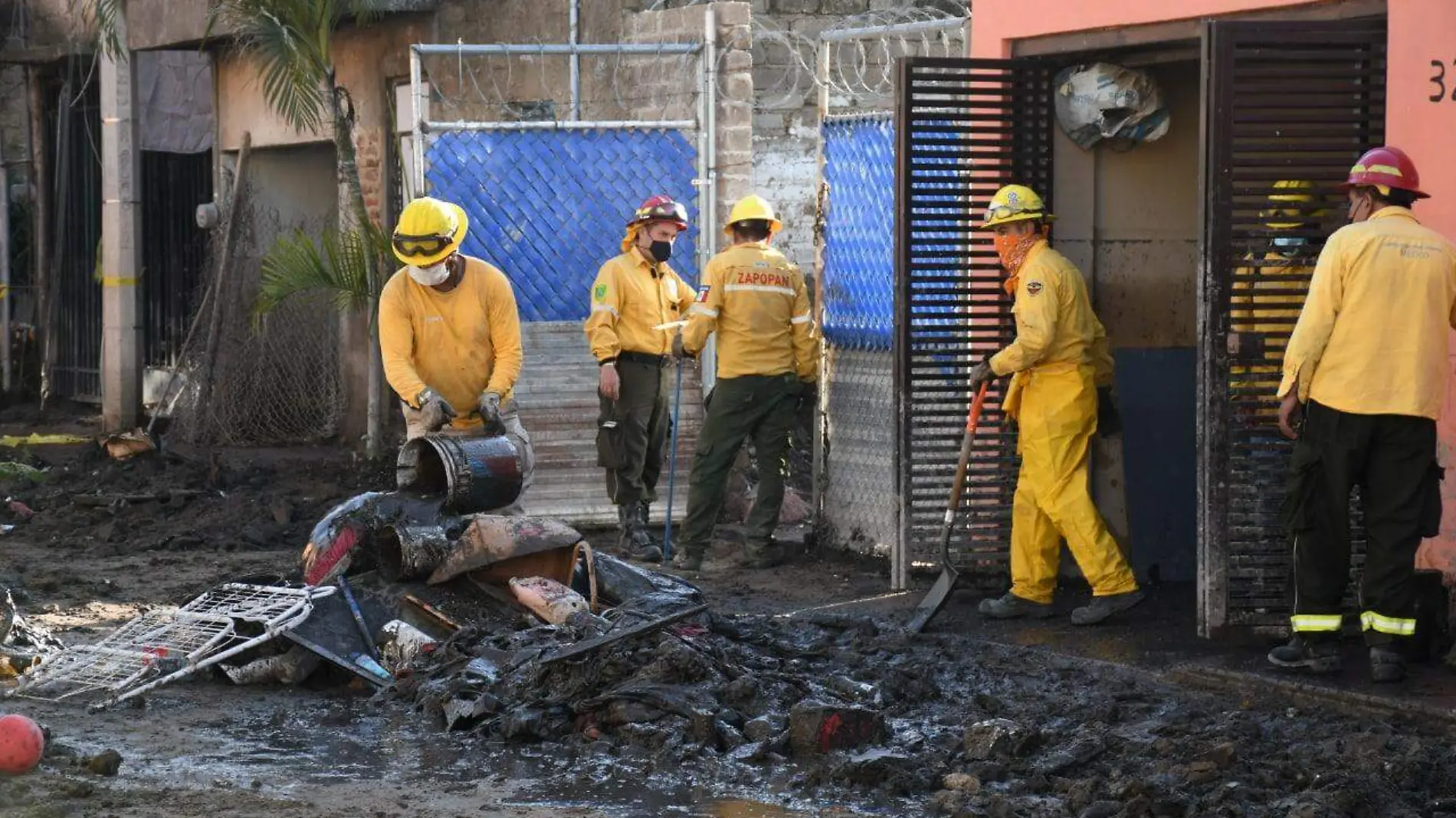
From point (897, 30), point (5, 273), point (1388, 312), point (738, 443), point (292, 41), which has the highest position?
point (292, 41)

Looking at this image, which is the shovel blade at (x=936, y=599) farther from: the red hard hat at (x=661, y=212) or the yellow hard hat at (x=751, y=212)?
the red hard hat at (x=661, y=212)

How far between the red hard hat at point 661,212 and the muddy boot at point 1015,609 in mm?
3243

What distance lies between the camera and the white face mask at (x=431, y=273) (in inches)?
380

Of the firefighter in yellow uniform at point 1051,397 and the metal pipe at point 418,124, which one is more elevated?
the metal pipe at point 418,124

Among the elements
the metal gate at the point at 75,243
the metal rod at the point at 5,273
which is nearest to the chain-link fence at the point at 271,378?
the metal gate at the point at 75,243

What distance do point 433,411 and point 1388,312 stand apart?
419cm

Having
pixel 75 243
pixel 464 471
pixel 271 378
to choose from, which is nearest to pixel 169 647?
pixel 464 471

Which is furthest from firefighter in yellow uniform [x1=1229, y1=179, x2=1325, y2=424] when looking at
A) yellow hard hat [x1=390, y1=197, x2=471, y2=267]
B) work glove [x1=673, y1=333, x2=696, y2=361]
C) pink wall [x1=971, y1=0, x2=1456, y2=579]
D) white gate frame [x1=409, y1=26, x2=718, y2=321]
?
white gate frame [x1=409, y1=26, x2=718, y2=321]

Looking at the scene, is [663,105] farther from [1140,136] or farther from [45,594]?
[45,594]

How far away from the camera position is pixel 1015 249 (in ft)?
32.1

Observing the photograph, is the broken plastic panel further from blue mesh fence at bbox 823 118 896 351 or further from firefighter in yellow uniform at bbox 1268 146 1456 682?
blue mesh fence at bbox 823 118 896 351

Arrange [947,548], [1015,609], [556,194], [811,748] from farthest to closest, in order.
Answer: [556,194], [1015,609], [947,548], [811,748]

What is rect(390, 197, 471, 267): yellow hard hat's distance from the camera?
9.49 meters

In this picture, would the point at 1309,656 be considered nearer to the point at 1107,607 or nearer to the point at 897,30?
the point at 1107,607
